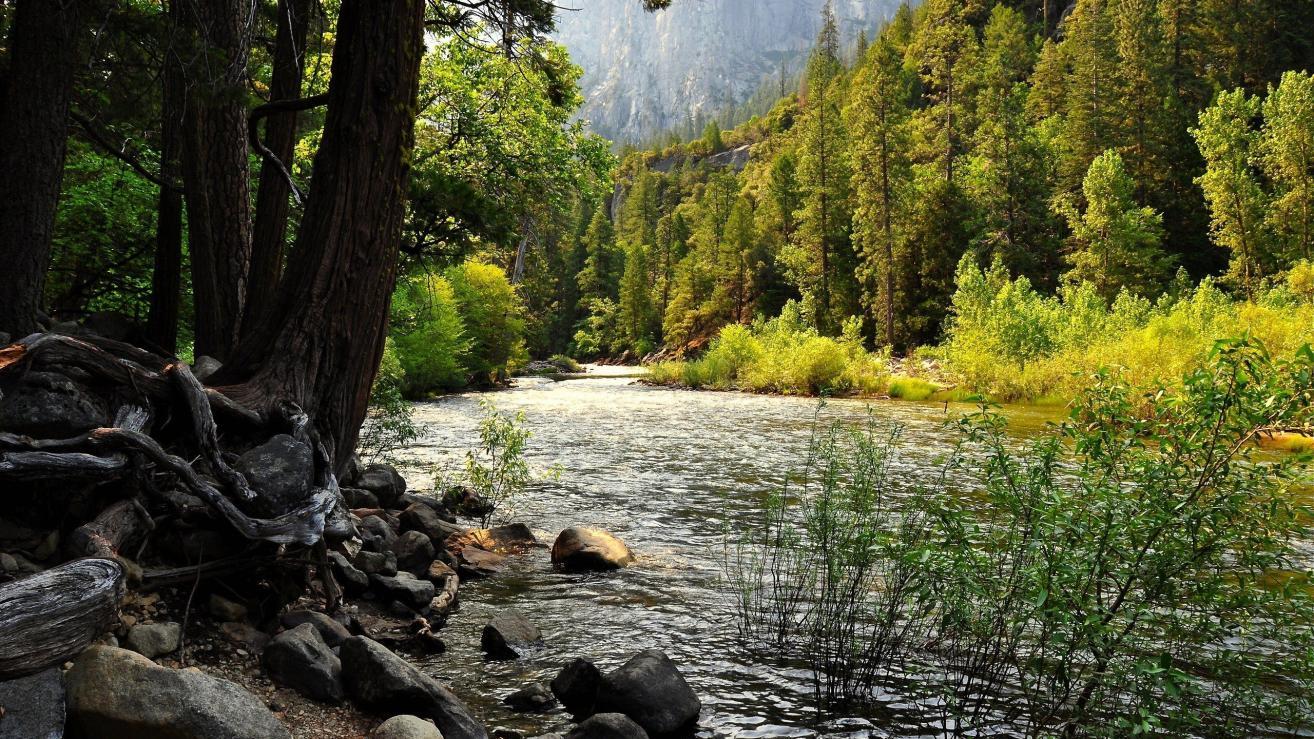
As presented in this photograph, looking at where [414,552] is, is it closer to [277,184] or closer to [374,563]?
[374,563]

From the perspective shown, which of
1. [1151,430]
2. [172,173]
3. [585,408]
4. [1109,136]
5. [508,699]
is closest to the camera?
[1151,430]

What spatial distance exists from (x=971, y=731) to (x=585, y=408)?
75.3 ft

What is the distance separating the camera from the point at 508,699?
15.6 feet

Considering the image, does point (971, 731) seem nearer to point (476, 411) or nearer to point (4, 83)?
point (4, 83)

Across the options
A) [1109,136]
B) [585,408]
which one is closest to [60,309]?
[585,408]

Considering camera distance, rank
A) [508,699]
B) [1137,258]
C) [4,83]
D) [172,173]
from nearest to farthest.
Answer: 1. [508,699]
2. [4,83]
3. [172,173]
4. [1137,258]

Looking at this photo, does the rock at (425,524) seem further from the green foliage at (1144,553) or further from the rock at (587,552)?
the green foliage at (1144,553)

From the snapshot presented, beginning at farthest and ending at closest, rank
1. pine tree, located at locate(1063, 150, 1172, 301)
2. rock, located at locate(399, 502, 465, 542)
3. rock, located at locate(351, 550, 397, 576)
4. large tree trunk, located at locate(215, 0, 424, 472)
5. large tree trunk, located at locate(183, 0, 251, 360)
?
pine tree, located at locate(1063, 150, 1172, 301), rock, located at locate(399, 502, 465, 542), large tree trunk, located at locate(183, 0, 251, 360), rock, located at locate(351, 550, 397, 576), large tree trunk, located at locate(215, 0, 424, 472)

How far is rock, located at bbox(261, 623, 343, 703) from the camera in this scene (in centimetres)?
416

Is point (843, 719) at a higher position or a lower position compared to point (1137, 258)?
lower

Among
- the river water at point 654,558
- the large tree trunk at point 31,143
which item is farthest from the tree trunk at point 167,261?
the river water at point 654,558

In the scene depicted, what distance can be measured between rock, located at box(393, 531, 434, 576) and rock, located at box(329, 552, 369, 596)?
2.98 ft

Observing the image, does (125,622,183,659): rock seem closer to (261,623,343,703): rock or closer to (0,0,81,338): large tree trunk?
(261,623,343,703): rock

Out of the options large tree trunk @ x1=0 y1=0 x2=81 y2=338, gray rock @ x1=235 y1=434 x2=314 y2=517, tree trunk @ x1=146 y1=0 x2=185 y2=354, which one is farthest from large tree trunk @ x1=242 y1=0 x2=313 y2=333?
large tree trunk @ x1=0 y1=0 x2=81 y2=338
